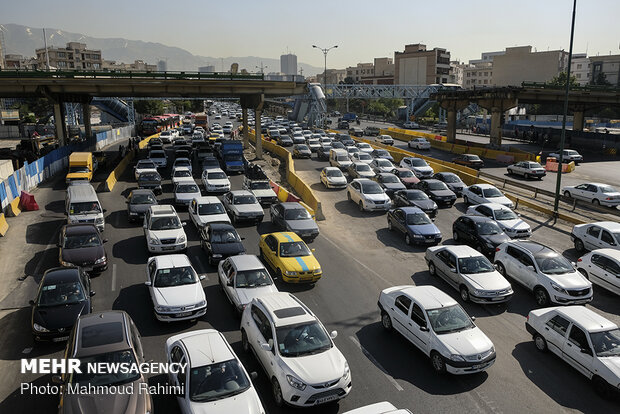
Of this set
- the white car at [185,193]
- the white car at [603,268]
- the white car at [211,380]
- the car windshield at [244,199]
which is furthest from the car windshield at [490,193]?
the white car at [211,380]

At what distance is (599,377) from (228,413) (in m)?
8.27

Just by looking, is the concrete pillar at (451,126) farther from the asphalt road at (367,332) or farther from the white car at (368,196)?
the asphalt road at (367,332)

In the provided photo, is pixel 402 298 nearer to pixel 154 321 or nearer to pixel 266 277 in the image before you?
pixel 266 277

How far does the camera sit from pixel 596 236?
19391 mm

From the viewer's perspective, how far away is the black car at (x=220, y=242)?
17.8 metres

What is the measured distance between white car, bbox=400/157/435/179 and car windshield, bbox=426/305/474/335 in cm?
2347

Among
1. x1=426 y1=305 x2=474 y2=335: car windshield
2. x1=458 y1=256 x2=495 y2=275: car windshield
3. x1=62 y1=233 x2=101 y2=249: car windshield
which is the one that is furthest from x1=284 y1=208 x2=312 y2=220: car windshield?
x1=426 y1=305 x2=474 y2=335: car windshield

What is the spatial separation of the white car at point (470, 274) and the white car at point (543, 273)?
1085 mm

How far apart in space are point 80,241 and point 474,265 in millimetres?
14266

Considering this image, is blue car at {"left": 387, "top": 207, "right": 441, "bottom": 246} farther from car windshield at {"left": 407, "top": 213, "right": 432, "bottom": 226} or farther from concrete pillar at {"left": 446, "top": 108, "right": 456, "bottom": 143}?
concrete pillar at {"left": 446, "top": 108, "right": 456, "bottom": 143}

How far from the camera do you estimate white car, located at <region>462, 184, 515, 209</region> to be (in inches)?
1037

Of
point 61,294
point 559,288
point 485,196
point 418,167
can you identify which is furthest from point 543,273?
point 418,167

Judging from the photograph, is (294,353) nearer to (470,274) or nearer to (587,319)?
(587,319)

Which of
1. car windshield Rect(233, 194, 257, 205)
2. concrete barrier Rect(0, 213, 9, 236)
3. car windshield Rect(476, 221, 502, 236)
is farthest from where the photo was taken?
car windshield Rect(233, 194, 257, 205)
